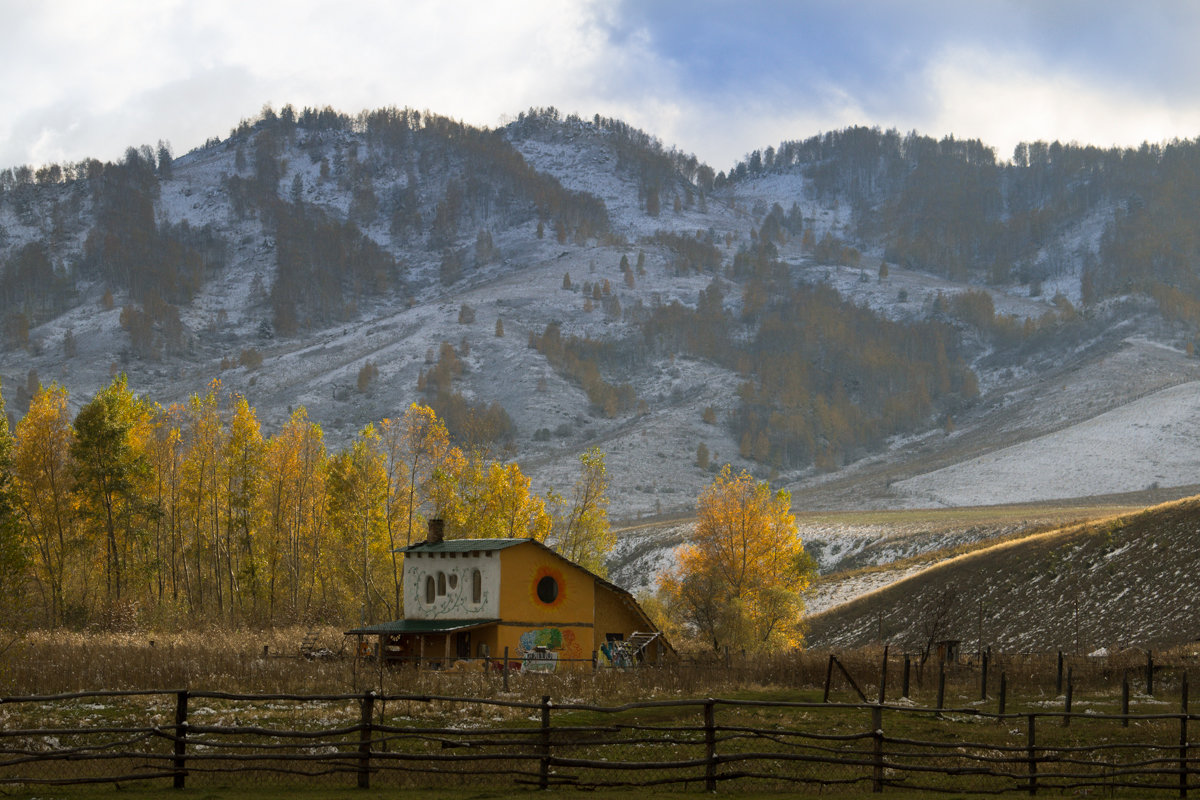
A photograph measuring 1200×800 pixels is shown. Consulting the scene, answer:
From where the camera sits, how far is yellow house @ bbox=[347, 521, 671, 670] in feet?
143

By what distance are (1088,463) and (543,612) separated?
131 meters

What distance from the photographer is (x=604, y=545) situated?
65562 mm

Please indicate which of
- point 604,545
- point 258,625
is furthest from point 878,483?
point 258,625

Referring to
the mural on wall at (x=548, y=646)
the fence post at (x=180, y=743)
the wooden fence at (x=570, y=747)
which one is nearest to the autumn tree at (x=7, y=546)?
the wooden fence at (x=570, y=747)

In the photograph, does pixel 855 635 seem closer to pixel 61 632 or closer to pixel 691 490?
pixel 61 632

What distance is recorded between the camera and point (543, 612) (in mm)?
44906

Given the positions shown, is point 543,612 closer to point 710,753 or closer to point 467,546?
point 467,546

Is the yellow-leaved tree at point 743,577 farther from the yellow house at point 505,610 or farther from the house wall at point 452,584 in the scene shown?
the house wall at point 452,584

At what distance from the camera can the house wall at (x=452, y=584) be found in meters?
A: 43.9

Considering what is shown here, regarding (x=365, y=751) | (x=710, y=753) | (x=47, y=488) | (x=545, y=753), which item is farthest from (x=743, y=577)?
(x=365, y=751)

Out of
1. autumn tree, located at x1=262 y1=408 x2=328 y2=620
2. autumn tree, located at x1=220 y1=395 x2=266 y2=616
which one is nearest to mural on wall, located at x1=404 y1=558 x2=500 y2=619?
autumn tree, located at x1=220 y1=395 x2=266 y2=616

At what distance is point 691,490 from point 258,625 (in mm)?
130422

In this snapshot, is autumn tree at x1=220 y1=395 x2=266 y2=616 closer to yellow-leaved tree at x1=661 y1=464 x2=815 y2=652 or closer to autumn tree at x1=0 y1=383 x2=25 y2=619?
autumn tree at x1=0 y1=383 x2=25 y2=619

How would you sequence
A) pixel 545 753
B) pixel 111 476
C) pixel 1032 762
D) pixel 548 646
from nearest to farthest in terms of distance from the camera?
pixel 545 753 < pixel 1032 762 < pixel 548 646 < pixel 111 476
